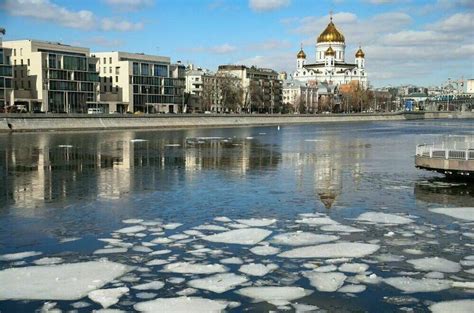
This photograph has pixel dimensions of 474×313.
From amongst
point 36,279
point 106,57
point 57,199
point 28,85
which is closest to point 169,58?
point 106,57

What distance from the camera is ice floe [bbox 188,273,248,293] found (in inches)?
421

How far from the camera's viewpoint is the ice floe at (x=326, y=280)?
35.1 feet

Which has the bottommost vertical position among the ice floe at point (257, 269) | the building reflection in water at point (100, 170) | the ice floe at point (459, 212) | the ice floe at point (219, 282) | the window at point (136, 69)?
the building reflection in water at point (100, 170)

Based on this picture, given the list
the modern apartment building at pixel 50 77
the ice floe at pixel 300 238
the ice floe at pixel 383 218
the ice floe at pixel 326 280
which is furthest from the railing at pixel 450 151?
the modern apartment building at pixel 50 77

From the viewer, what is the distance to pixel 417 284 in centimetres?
1089

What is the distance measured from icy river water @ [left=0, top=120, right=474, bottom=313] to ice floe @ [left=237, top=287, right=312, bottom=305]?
18 mm

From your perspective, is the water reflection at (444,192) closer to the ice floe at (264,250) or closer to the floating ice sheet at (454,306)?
the ice floe at (264,250)

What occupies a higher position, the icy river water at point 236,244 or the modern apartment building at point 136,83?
the modern apartment building at point 136,83

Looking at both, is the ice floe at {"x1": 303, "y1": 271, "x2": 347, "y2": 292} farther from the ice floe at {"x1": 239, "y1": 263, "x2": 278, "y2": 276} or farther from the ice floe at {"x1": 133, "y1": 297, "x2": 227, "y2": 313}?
the ice floe at {"x1": 133, "y1": 297, "x2": 227, "y2": 313}

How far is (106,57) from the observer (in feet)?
473

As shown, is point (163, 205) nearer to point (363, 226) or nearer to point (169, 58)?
point (363, 226)

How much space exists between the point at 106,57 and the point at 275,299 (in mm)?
140865

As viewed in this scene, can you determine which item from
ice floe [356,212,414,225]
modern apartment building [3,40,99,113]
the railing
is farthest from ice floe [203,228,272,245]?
modern apartment building [3,40,99,113]

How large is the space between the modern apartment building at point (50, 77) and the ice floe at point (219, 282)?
112 metres
